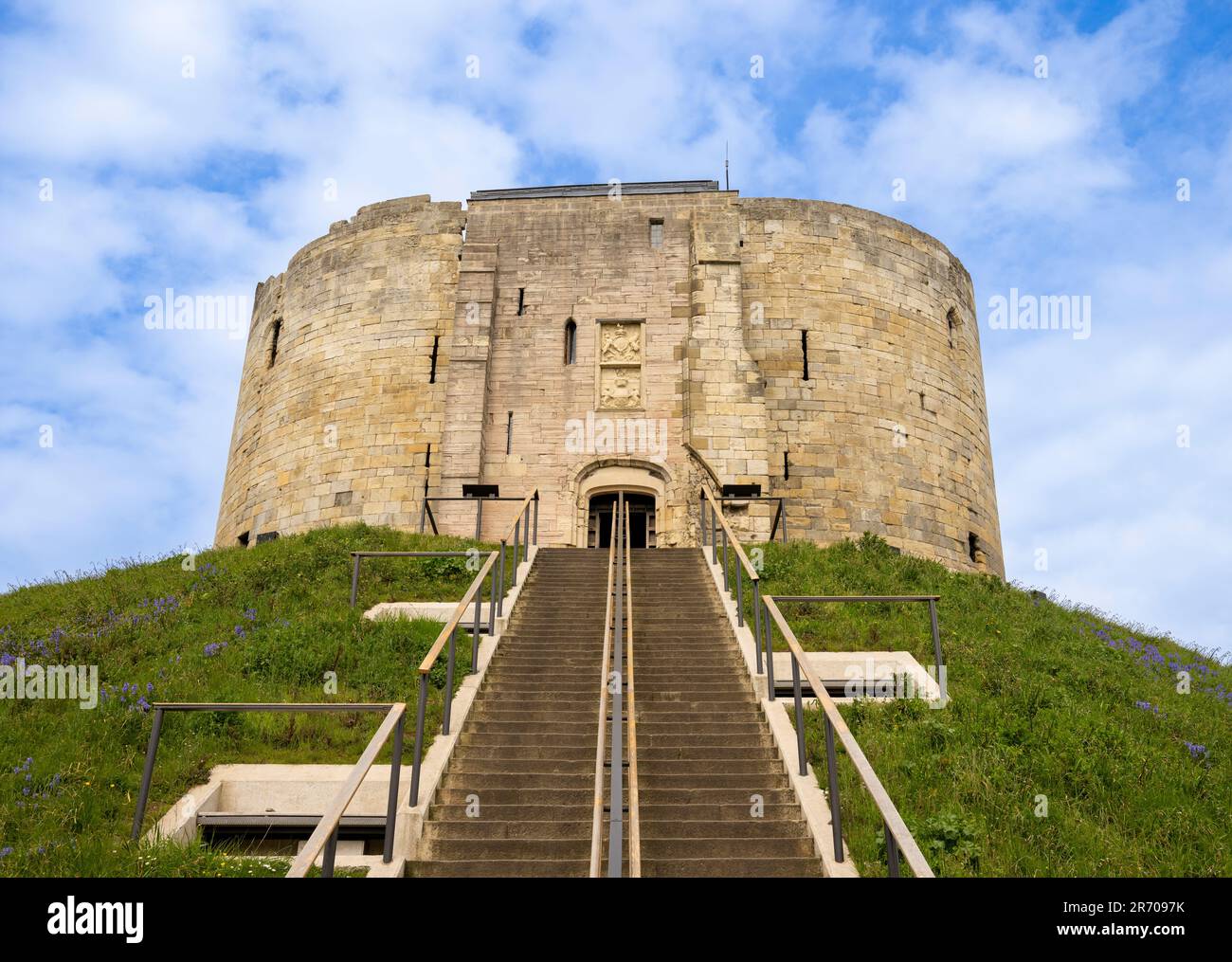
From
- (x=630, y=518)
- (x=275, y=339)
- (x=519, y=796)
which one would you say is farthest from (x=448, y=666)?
(x=275, y=339)

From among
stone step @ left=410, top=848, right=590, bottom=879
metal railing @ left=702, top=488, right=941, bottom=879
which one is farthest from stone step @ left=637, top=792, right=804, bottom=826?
stone step @ left=410, top=848, right=590, bottom=879

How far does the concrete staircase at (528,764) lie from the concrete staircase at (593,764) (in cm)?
1

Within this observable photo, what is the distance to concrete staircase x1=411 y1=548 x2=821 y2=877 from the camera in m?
6.05

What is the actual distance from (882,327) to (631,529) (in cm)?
611

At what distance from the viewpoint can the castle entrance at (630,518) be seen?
18.4 metres

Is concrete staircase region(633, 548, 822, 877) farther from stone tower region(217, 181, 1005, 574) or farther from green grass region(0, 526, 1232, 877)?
stone tower region(217, 181, 1005, 574)

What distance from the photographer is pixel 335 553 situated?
554 inches

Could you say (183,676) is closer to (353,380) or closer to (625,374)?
(625,374)

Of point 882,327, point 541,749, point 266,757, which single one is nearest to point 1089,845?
point 541,749

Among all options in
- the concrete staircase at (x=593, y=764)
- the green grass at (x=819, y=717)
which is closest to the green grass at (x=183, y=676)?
the green grass at (x=819, y=717)

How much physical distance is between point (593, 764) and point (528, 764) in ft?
1.45

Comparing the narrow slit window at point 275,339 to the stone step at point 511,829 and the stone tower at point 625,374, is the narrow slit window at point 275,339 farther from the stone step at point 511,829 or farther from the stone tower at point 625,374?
the stone step at point 511,829

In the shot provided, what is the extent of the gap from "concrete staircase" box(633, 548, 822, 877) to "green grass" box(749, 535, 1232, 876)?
0.40m
